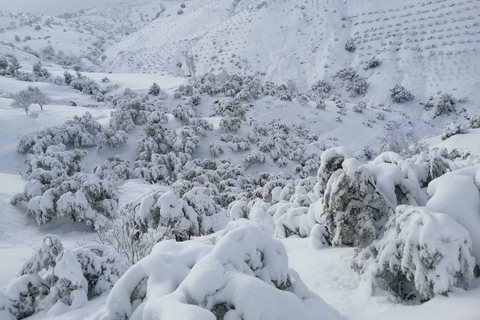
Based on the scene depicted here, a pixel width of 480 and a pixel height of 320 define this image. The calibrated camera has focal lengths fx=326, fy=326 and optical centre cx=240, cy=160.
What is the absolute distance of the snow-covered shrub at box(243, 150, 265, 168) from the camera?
26.8 m

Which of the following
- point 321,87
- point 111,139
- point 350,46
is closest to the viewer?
point 111,139

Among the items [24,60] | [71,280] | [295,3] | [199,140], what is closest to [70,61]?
[24,60]

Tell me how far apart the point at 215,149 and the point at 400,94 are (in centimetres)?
2954

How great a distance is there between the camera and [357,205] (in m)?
6.28

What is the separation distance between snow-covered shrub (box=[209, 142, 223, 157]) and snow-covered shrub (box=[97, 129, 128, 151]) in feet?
24.3

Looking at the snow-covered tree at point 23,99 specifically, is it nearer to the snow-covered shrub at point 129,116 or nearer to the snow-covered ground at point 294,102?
the snow-covered ground at point 294,102

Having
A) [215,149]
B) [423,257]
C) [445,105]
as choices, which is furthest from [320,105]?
[423,257]

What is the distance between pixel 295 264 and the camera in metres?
7.67

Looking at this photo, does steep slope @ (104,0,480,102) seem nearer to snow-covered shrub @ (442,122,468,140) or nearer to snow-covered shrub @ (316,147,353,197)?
snow-covered shrub @ (442,122,468,140)

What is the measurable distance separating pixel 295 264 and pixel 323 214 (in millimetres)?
1561

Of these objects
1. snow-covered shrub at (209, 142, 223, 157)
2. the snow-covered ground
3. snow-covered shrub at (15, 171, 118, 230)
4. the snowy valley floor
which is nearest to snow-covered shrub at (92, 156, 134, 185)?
the snow-covered ground

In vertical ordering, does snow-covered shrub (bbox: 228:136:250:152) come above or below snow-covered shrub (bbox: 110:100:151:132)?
below

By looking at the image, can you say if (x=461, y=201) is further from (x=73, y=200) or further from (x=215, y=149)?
(x=215, y=149)

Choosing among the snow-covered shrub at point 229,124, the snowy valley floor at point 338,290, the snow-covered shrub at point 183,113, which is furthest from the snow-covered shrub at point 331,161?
the snow-covered shrub at point 183,113
